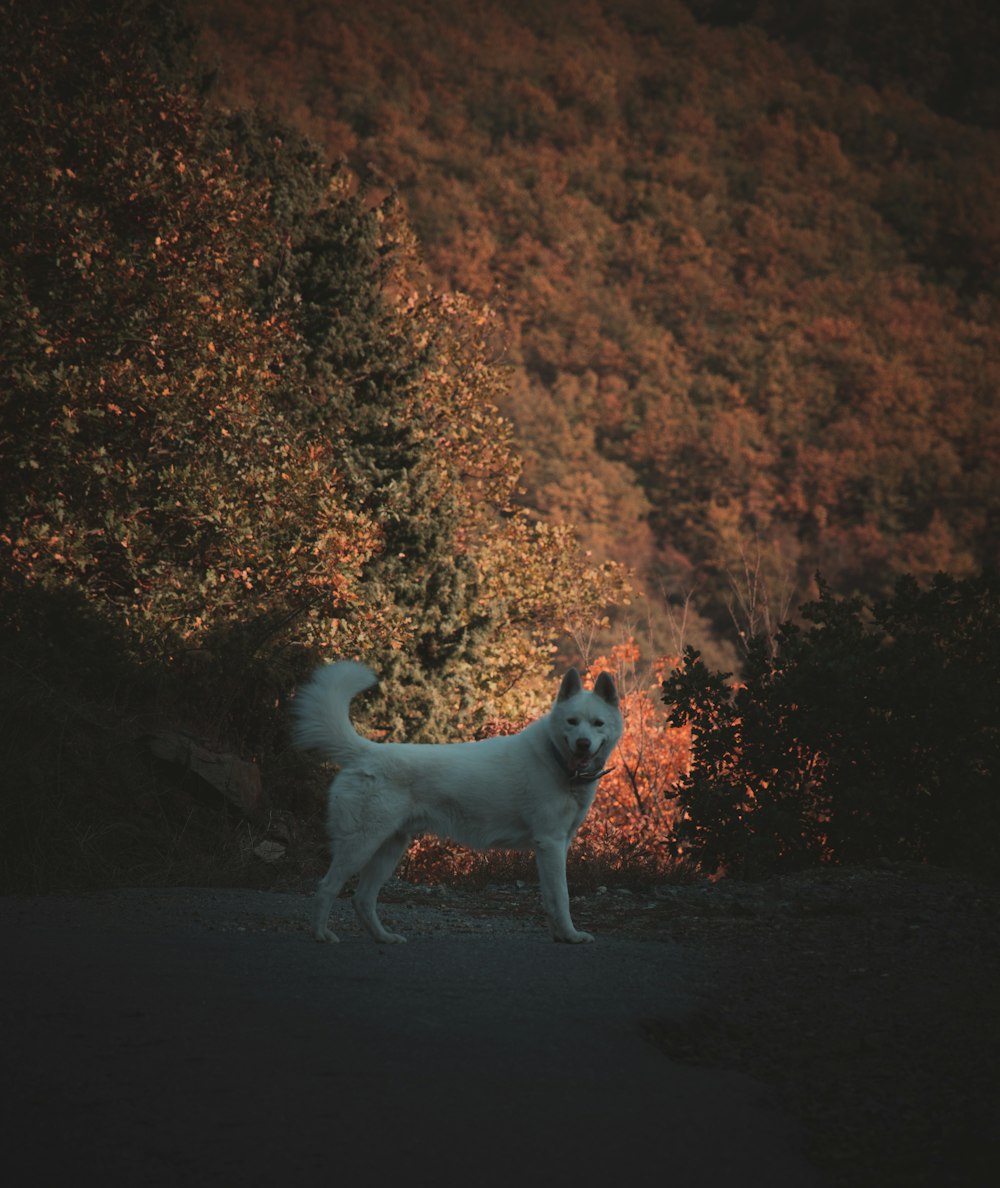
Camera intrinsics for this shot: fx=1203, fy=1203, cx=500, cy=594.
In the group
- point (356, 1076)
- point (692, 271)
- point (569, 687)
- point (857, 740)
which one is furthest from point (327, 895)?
point (692, 271)

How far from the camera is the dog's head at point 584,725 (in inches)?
233

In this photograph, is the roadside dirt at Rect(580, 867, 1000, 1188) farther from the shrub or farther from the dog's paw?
the shrub

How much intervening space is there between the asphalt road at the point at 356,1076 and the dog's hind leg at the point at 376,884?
67 cm

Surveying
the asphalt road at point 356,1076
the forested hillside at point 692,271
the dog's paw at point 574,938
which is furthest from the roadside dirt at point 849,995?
the forested hillside at point 692,271

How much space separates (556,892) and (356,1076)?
260 centimetres

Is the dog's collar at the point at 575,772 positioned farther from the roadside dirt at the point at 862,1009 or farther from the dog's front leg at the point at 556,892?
the roadside dirt at the point at 862,1009

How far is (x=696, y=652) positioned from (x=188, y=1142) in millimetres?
6670

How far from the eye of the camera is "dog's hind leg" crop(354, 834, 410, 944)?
19.3ft

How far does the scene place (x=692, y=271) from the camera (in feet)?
139

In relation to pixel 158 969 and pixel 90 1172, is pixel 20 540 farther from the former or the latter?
pixel 90 1172

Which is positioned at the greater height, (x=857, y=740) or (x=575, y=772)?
(x=857, y=740)

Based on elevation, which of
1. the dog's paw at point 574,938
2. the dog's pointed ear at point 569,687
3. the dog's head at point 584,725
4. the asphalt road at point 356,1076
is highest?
the dog's pointed ear at point 569,687

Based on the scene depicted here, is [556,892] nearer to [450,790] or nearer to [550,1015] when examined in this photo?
[450,790]

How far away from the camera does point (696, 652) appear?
913cm
